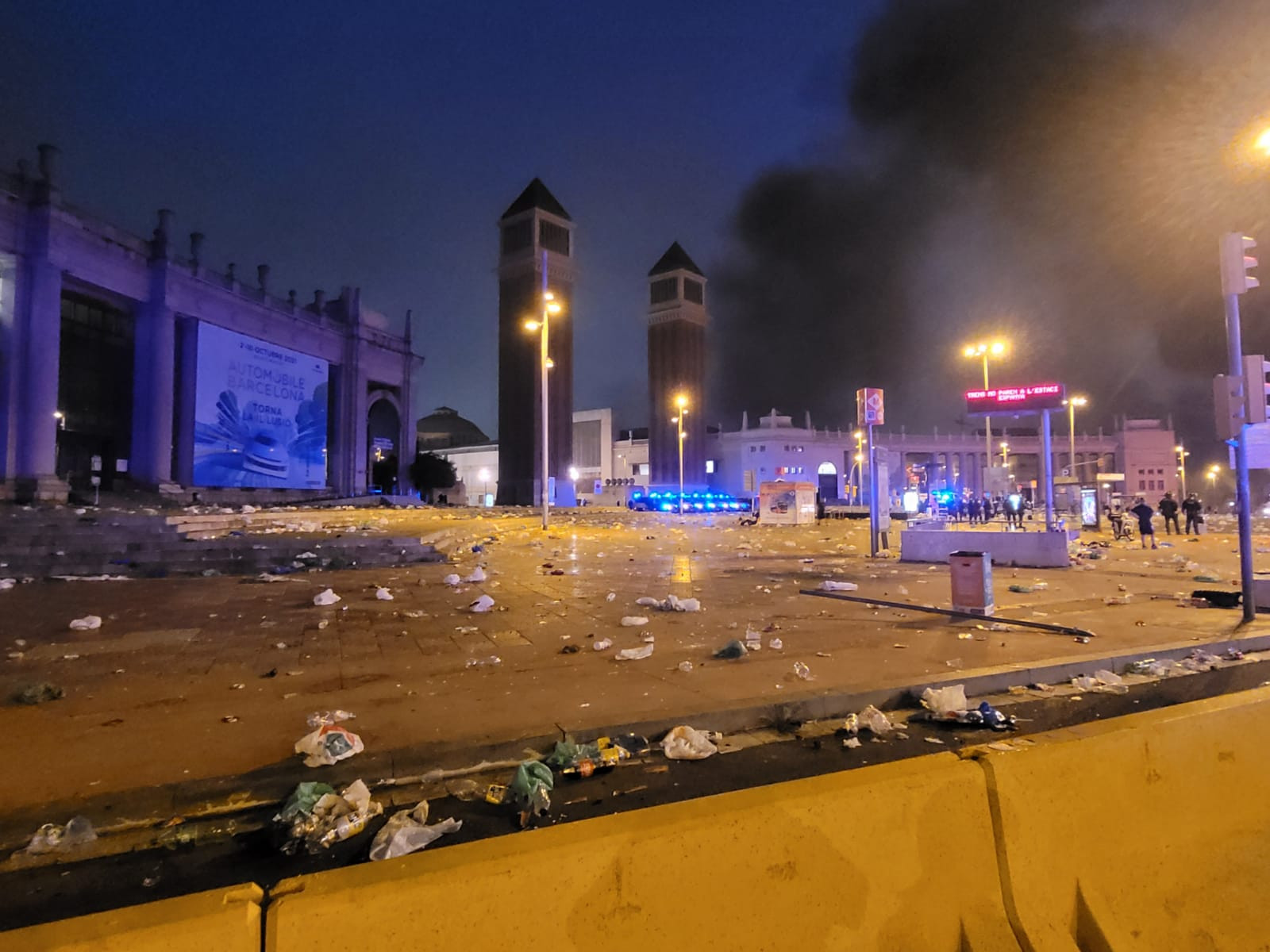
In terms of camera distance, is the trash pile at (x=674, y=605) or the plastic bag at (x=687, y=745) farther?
the trash pile at (x=674, y=605)

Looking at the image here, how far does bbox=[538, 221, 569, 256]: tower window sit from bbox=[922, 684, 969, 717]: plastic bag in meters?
65.5

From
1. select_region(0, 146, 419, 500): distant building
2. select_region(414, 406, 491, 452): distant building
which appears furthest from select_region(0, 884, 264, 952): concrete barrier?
select_region(414, 406, 491, 452): distant building

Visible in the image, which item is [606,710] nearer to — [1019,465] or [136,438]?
[136,438]

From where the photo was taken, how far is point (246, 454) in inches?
1388

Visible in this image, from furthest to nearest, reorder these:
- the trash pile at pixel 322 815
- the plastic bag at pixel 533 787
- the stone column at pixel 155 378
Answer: the stone column at pixel 155 378
the plastic bag at pixel 533 787
the trash pile at pixel 322 815

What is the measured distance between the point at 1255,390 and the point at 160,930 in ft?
31.8

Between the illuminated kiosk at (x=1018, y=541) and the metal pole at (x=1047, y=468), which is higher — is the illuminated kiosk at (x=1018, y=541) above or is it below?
below

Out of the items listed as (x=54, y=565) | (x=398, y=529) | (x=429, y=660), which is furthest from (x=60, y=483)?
Result: (x=429, y=660)

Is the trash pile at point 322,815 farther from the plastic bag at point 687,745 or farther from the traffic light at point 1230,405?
the traffic light at point 1230,405

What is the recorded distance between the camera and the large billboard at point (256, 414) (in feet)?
109

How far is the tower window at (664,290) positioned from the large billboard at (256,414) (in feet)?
156

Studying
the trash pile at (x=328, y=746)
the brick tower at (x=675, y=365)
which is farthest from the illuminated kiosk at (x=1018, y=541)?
the brick tower at (x=675, y=365)

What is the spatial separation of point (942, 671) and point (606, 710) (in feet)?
9.39

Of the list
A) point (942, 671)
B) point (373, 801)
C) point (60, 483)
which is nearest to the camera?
point (373, 801)
